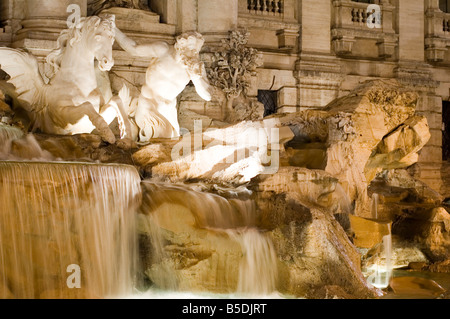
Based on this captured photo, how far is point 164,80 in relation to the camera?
441 inches

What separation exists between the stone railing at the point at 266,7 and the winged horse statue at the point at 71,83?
21.3 feet

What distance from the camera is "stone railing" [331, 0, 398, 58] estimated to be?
55.9 feet

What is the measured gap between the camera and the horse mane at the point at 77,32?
392 inches

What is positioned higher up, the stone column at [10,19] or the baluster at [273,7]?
the baluster at [273,7]

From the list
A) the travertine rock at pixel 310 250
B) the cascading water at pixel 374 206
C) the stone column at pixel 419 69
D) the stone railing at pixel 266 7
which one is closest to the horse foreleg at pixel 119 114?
the travertine rock at pixel 310 250

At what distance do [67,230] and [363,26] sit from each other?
1203 centimetres

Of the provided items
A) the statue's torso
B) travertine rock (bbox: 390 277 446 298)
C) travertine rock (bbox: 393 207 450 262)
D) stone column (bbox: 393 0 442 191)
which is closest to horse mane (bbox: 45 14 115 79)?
the statue's torso

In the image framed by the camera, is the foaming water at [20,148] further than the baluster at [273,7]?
No

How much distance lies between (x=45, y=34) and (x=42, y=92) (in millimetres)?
2502

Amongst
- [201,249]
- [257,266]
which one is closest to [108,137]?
[201,249]

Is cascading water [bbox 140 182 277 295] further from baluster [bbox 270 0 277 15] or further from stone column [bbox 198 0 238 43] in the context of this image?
baluster [bbox 270 0 277 15]

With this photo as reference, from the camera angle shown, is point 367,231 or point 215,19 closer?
point 367,231

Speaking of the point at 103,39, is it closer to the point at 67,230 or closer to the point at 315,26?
the point at 67,230

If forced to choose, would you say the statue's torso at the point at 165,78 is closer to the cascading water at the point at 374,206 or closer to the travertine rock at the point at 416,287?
the cascading water at the point at 374,206
